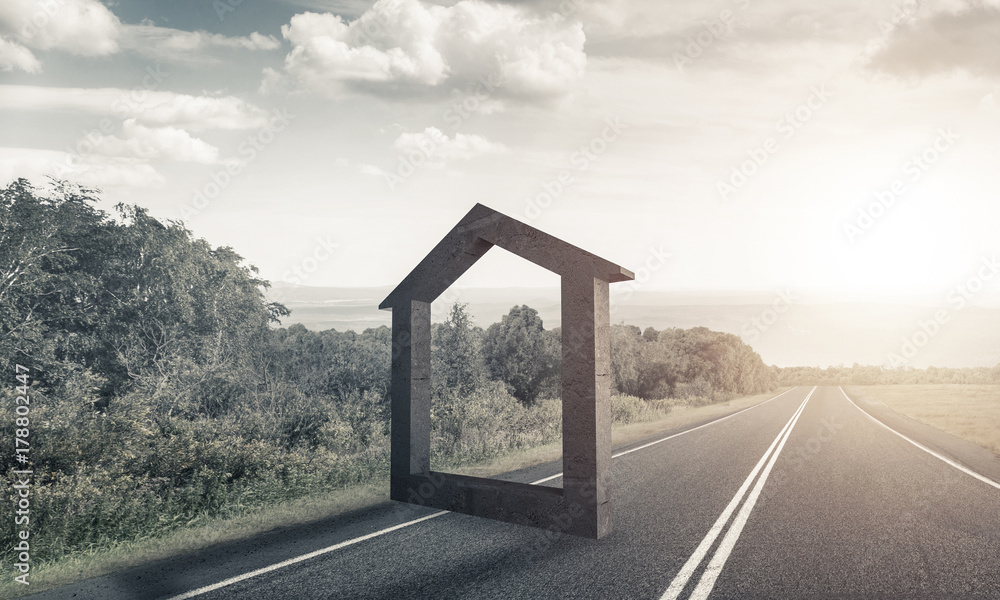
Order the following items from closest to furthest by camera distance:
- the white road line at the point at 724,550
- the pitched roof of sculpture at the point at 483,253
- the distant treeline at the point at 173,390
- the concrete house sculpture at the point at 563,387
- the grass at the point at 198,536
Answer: the white road line at the point at 724,550 < the grass at the point at 198,536 < the concrete house sculpture at the point at 563,387 < the pitched roof of sculpture at the point at 483,253 < the distant treeline at the point at 173,390

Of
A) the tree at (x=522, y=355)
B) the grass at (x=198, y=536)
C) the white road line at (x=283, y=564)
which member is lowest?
the grass at (x=198, y=536)

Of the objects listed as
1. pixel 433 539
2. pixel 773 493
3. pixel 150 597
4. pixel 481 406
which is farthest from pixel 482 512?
pixel 481 406

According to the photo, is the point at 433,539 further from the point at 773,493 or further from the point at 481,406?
the point at 481,406

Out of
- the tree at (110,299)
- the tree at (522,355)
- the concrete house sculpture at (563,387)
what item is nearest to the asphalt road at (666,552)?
the concrete house sculpture at (563,387)

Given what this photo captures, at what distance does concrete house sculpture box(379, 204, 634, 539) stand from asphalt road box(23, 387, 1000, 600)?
0.31 m

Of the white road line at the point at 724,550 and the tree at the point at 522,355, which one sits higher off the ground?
the tree at the point at 522,355

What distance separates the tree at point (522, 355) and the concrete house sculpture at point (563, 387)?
3551cm

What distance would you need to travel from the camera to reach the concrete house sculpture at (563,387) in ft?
22.7

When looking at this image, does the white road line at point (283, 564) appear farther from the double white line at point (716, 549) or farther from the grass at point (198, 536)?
the double white line at point (716, 549)

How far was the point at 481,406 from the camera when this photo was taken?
1845 centimetres

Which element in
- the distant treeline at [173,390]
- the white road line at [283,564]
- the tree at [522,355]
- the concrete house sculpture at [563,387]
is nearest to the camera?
the white road line at [283,564]

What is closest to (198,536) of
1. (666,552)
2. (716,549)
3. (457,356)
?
(666,552)

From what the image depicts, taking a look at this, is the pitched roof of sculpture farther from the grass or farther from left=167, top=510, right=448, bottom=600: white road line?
left=167, top=510, right=448, bottom=600: white road line

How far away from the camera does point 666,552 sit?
19.7ft
